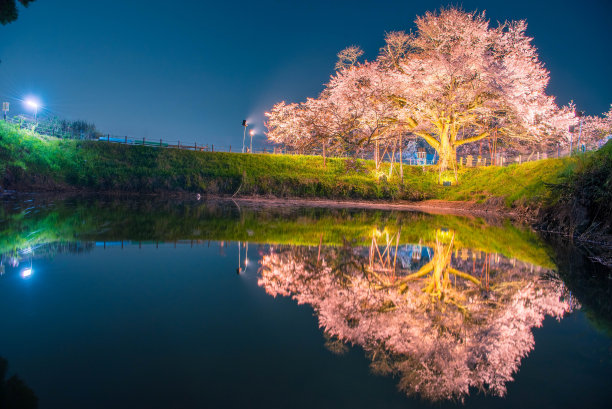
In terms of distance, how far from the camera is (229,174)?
1297 inches

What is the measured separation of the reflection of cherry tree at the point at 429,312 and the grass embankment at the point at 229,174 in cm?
1567

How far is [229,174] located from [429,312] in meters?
30.2

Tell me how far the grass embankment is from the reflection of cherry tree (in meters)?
15.7

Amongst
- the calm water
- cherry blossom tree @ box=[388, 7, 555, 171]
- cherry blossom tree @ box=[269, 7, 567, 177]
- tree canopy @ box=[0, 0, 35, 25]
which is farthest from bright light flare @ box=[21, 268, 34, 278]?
cherry blossom tree @ box=[388, 7, 555, 171]

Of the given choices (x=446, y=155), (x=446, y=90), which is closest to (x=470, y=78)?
(x=446, y=90)

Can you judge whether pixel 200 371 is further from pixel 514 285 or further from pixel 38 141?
pixel 38 141

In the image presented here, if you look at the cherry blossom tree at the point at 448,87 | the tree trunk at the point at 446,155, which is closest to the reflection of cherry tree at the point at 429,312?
the cherry blossom tree at the point at 448,87

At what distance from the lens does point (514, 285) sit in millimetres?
5613

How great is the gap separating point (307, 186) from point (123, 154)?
1657 cm

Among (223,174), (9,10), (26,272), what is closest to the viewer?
(26,272)

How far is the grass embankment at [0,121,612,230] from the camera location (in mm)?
24469

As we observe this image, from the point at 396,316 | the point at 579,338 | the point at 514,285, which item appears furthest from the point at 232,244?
the point at 579,338

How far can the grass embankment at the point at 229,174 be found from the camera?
963 inches

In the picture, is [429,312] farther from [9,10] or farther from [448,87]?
[448,87]
